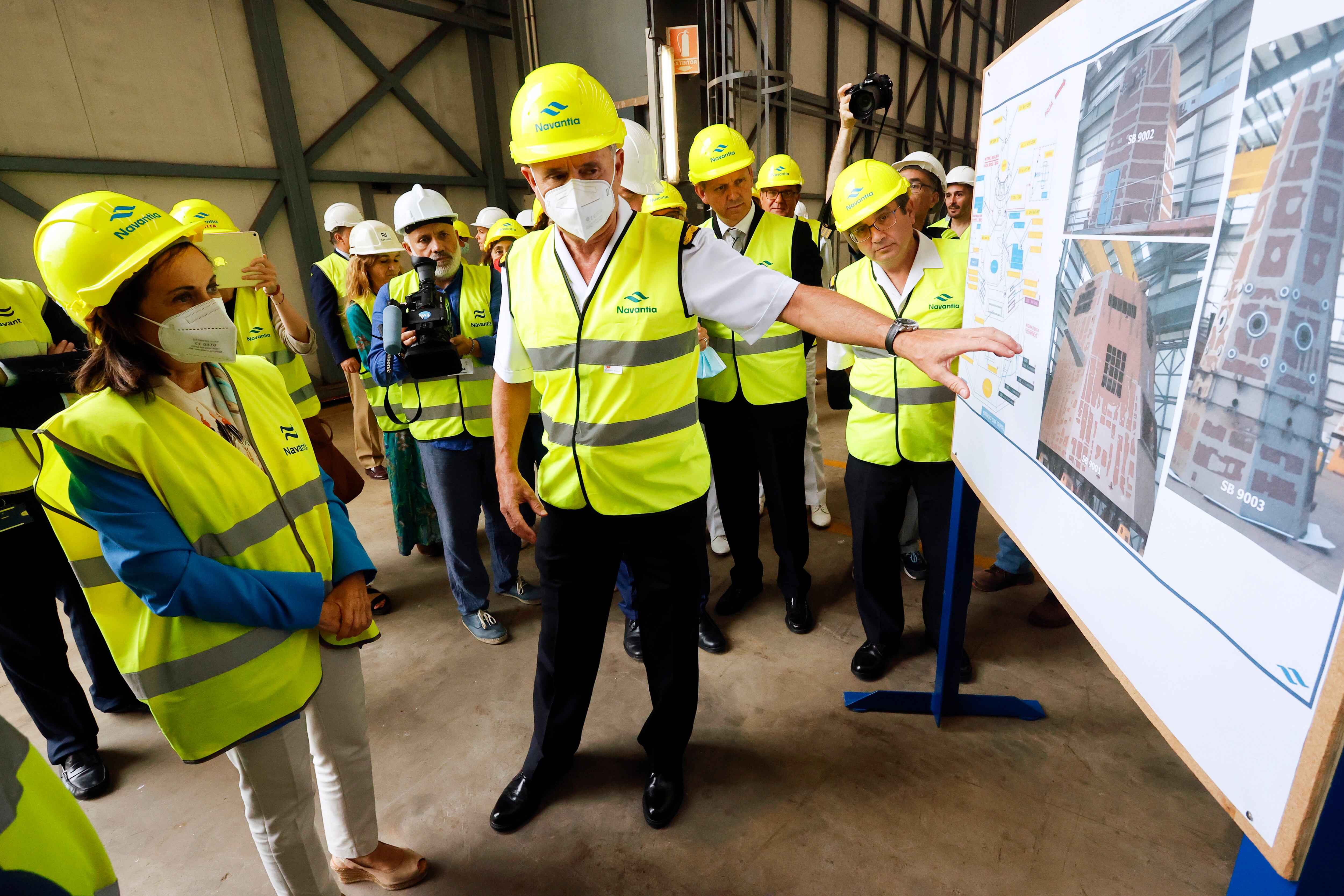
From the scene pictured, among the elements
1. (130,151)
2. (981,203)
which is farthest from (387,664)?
(130,151)

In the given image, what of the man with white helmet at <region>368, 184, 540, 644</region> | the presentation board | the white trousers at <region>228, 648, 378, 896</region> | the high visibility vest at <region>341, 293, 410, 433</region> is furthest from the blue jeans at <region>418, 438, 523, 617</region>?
the presentation board

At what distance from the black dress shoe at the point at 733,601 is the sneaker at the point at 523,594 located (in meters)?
0.88

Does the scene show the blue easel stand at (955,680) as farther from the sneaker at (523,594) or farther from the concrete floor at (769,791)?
the sneaker at (523,594)

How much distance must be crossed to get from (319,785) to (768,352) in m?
2.05

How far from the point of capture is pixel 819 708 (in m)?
2.40

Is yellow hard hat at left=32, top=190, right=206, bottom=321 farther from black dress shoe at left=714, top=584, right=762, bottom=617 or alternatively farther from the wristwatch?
black dress shoe at left=714, top=584, right=762, bottom=617

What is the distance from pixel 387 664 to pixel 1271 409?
3004mm

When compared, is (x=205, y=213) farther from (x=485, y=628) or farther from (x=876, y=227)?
(x=876, y=227)

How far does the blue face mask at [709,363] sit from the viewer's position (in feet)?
8.55

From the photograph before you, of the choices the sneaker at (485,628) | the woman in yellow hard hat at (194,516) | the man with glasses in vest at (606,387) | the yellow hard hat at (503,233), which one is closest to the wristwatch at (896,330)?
the man with glasses in vest at (606,387)

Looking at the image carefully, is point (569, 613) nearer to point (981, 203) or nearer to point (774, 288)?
point (774, 288)

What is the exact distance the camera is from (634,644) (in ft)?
9.10

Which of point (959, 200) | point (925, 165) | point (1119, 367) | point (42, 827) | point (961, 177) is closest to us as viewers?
A: point (42, 827)

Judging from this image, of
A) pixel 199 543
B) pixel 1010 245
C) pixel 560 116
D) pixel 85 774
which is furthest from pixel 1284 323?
pixel 85 774
